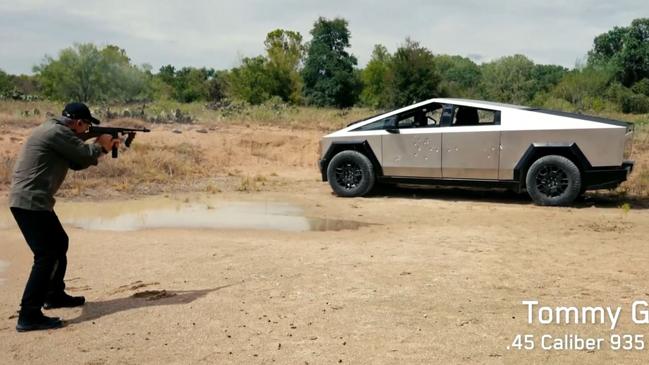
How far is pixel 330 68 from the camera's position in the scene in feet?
174

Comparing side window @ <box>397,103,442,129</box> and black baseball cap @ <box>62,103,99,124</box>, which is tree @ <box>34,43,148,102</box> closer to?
side window @ <box>397,103,442,129</box>

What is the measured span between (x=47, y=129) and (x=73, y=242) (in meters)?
3.11

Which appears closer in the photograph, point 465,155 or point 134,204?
point 465,155

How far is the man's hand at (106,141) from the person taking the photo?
528cm

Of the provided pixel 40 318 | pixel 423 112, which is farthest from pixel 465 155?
pixel 40 318

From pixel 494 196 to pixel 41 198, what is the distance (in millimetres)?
7758

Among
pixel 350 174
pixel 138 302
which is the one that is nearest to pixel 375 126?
pixel 350 174

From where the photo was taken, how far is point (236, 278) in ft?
18.9

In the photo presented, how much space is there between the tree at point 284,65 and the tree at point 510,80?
1531 centimetres

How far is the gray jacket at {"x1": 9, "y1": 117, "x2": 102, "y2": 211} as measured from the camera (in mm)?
4754

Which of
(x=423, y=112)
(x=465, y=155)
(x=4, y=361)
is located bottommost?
(x=4, y=361)

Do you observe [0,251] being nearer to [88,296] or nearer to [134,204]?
[88,296]

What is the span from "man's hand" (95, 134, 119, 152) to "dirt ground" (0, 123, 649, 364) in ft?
4.15

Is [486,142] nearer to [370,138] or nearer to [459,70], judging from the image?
[370,138]
